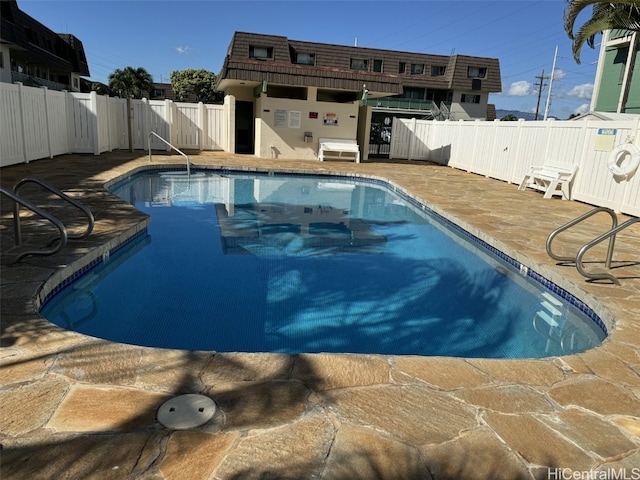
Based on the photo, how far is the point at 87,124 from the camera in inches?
640

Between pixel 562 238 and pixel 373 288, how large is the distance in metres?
3.52

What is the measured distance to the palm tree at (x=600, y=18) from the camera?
12.2 metres

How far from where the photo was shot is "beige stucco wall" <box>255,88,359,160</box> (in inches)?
728

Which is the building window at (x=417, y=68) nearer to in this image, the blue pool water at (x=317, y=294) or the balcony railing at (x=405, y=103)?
the balcony railing at (x=405, y=103)

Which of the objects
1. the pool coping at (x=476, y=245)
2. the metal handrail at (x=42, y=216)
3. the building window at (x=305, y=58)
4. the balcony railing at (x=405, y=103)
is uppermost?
the building window at (x=305, y=58)

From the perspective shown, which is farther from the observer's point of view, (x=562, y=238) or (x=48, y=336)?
(x=562, y=238)

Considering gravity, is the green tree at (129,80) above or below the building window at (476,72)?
below

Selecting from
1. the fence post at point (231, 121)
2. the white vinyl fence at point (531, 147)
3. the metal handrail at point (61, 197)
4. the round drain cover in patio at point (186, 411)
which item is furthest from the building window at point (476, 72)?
the round drain cover in patio at point (186, 411)

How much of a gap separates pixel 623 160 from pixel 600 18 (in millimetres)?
5522

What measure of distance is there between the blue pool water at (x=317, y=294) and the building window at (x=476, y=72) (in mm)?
36853

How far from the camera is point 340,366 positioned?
3.24 metres

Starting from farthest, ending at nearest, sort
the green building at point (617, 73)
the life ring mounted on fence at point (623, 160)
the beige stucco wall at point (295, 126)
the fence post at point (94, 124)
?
the green building at point (617, 73) < the beige stucco wall at point (295, 126) < the fence post at point (94, 124) < the life ring mounted on fence at point (623, 160)

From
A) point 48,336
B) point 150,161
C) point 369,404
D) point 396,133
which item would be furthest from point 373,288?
point 396,133

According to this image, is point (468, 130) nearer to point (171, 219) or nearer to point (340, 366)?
point (171, 219)
